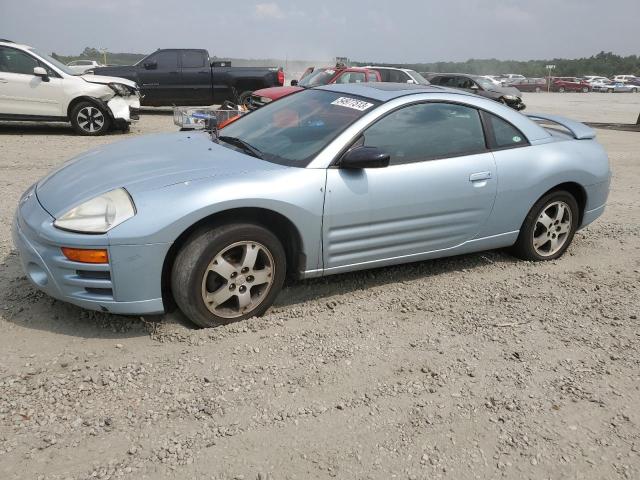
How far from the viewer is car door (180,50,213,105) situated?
1499 centimetres

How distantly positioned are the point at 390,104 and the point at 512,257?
6.05ft

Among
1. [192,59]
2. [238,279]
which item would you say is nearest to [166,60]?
[192,59]

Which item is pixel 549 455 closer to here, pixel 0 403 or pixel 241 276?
pixel 241 276

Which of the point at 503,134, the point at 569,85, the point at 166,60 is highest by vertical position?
the point at 166,60

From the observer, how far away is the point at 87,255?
117 inches

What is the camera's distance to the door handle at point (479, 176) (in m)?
4.02

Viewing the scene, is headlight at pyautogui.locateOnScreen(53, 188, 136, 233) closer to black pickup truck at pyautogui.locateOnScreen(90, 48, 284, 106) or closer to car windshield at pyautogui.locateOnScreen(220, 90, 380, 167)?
car windshield at pyautogui.locateOnScreen(220, 90, 380, 167)

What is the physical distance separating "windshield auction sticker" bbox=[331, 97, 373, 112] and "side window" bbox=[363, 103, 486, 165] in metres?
0.16

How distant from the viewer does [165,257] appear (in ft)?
10.3

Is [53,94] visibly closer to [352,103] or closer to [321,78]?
[321,78]

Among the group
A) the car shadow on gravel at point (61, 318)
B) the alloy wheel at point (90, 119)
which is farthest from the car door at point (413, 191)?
the alloy wheel at point (90, 119)

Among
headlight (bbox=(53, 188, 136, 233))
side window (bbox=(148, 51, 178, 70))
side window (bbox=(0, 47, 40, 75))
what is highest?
side window (bbox=(148, 51, 178, 70))

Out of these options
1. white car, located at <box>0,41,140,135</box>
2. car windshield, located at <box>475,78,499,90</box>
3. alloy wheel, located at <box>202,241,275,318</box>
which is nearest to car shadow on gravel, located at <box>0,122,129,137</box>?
white car, located at <box>0,41,140,135</box>

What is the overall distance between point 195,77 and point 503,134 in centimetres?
1223
